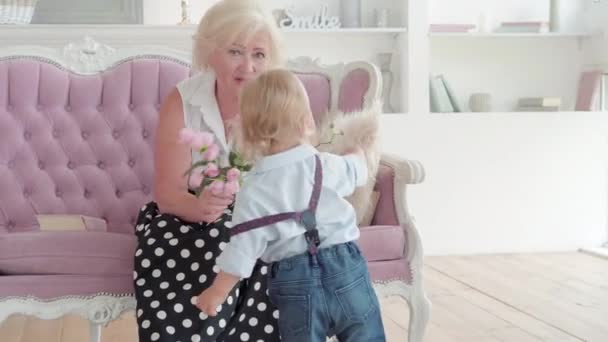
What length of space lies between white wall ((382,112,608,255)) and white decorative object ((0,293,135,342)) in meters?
2.71

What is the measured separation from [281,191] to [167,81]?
1.52 m

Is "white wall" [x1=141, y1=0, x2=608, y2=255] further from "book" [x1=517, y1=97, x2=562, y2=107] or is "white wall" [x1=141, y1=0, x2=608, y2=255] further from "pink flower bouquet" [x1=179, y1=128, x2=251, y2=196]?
"pink flower bouquet" [x1=179, y1=128, x2=251, y2=196]

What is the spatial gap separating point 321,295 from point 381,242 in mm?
710

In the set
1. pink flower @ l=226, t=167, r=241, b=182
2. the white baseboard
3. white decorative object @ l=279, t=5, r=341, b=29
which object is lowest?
the white baseboard

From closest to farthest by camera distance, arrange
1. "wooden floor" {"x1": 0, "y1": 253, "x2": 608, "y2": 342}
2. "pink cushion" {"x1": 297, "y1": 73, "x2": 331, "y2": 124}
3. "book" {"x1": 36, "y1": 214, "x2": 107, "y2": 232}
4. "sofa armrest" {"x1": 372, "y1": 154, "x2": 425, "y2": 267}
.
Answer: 1. "sofa armrest" {"x1": 372, "y1": 154, "x2": 425, "y2": 267}
2. "book" {"x1": 36, "y1": 214, "x2": 107, "y2": 232}
3. "pink cushion" {"x1": 297, "y1": 73, "x2": 331, "y2": 124}
4. "wooden floor" {"x1": 0, "y1": 253, "x2": 608, "y2": 342}

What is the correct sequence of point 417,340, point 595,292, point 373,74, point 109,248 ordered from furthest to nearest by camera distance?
1. point 595,292
2. point 373,74
3. point 417,340
4. point 109,248

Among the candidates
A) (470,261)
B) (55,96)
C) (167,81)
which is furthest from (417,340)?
(470,261)

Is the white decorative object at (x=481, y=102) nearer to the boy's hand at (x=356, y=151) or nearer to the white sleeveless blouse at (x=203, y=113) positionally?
the white sleeveless blouse at (x=203, y=113)

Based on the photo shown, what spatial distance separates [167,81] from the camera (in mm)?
3195

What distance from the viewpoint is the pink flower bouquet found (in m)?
1.79

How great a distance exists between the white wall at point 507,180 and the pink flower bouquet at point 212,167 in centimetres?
298

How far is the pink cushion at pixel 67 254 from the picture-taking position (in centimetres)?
238

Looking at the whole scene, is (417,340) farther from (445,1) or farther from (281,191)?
(445,1)

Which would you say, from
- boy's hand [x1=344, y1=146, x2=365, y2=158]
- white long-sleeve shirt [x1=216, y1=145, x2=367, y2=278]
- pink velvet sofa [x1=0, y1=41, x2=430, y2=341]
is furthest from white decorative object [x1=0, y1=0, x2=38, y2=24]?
white long-sleeve shirt [x1=216, y1=145, x2=367, y2=278]
